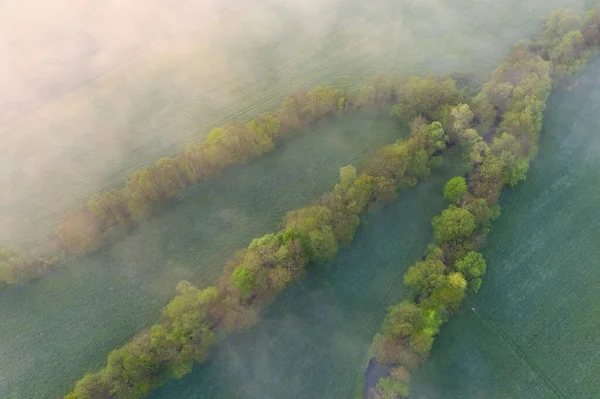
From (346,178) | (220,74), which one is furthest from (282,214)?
(220,74)

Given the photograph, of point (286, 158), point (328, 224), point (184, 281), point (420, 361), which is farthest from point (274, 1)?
point (420, 361)

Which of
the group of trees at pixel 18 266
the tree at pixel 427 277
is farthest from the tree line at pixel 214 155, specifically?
the tree at pixel 427 277

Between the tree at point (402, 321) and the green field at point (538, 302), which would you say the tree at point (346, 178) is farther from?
the green field at point (538, 302)

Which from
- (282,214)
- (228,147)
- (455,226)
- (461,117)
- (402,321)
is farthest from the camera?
(461,117)

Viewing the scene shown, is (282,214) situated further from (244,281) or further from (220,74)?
(220,74)

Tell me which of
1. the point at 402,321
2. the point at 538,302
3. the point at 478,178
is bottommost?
the point at 538,302

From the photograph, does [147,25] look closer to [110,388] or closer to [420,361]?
[110,388]
